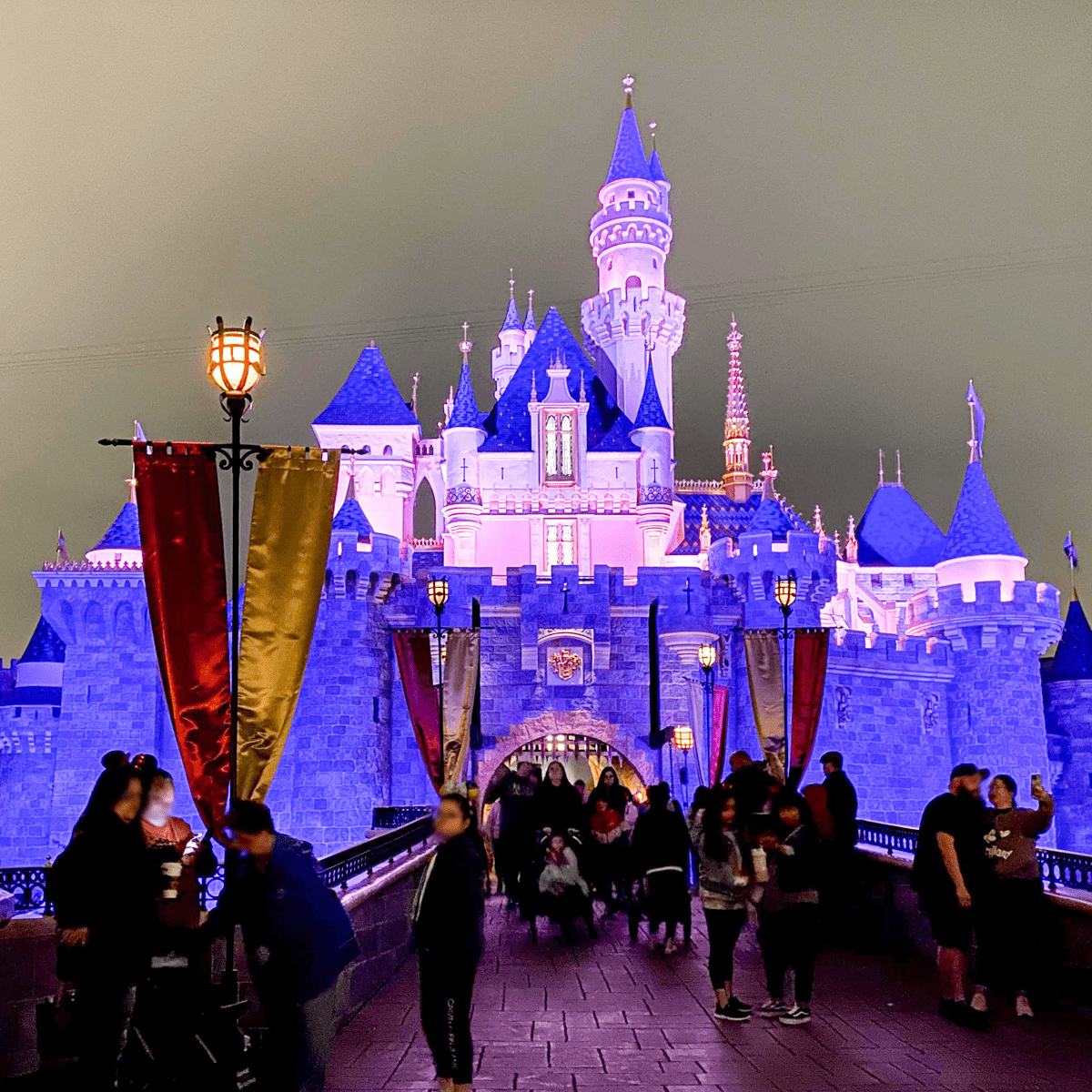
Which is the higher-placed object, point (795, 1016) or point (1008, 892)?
point (1008, 892)

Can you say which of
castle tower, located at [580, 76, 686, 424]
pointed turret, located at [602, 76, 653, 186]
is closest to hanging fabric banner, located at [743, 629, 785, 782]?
castle tower, located at [580, 76, 686, 424]

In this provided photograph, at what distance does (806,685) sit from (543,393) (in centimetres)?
1933

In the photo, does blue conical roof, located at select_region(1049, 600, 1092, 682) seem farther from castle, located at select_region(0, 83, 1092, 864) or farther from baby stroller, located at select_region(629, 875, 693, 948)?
baby stroller, located at select_region(629, 875, 693, 948)

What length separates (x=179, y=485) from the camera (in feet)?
26.2

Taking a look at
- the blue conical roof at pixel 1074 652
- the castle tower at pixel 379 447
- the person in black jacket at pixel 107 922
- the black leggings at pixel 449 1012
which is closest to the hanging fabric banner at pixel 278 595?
the person in black jacket at pixel 107 922

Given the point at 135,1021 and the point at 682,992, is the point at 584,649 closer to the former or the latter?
the point at 682,992

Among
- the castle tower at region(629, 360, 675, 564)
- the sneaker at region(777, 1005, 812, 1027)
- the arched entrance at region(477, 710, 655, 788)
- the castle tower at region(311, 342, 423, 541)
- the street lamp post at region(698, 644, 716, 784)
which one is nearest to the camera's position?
the sneaker at region(777, 1005, 812, 1027)

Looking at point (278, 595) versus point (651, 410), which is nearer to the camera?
point (278, 595)

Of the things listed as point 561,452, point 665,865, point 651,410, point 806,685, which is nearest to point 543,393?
point 561,452

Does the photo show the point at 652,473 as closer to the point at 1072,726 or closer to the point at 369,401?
the point at 369,401

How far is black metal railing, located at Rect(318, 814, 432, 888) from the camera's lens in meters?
10.0

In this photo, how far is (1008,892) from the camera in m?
8.85

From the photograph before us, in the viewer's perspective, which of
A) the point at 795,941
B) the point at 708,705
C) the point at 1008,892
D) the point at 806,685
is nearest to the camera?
the point at 795,941

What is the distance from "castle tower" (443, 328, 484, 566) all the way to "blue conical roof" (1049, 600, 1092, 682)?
55.2 ft
